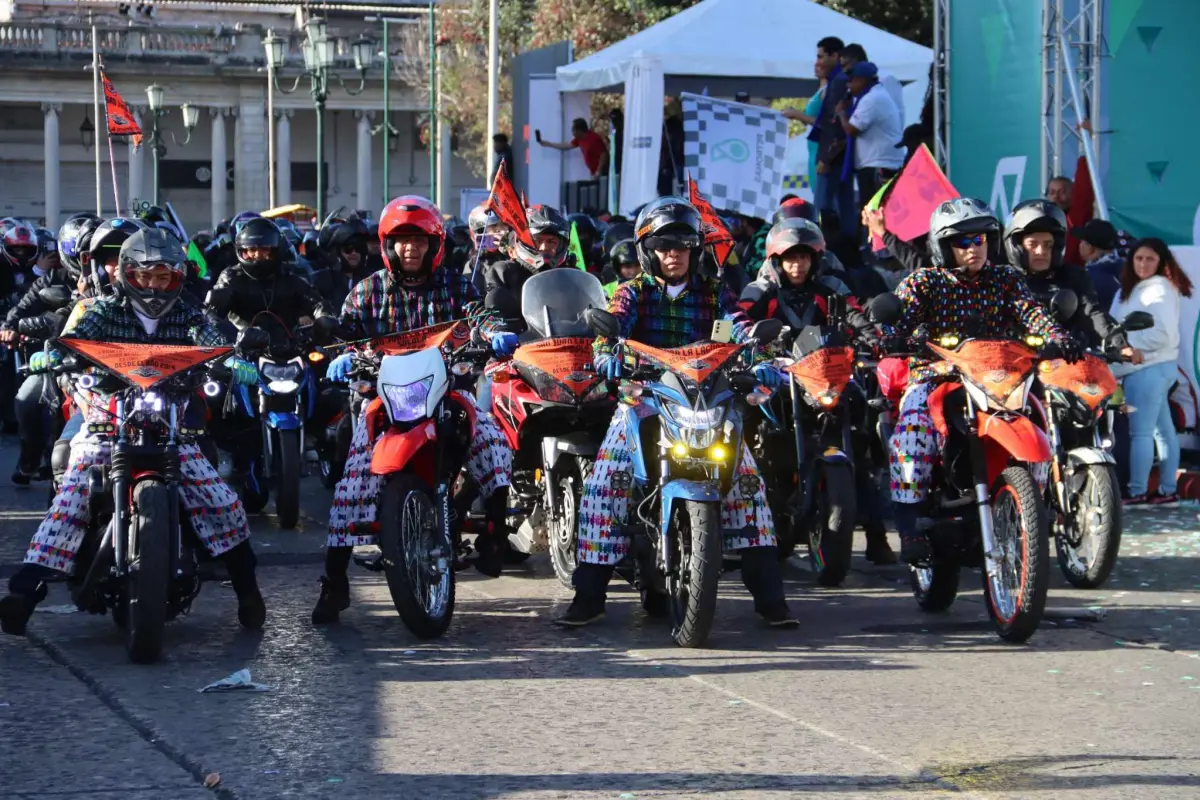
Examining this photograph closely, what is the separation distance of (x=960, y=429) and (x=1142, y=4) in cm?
787

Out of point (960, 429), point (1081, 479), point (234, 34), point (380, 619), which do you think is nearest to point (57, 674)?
point (380, 619)

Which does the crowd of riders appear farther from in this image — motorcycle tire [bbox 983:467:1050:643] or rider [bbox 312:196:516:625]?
motorcycle tire [bbox 983:467:1050:643]

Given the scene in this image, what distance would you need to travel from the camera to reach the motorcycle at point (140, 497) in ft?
24.6

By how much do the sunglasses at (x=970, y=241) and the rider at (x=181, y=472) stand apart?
3.24 m

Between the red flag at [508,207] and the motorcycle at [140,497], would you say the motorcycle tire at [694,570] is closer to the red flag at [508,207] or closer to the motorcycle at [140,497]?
the motorcycle at [140,497]

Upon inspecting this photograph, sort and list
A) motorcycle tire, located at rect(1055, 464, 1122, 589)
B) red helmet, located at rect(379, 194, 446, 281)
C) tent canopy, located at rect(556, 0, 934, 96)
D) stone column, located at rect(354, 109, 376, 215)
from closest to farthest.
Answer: red helmet, located at rect(379, 194, 446, 281), motorcycle tire, located at rect(1055, 464, 1122, 589), tent canopy, located at rect(556, 0, 934, 96), stone column, located at rect(354, 109, 376, 215)

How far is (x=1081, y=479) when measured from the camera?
9742 millimetres

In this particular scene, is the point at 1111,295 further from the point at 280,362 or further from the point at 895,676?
the point at 895,676

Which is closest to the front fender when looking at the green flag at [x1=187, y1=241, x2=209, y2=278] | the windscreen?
the windscreen

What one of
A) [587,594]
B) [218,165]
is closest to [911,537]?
[587,594]

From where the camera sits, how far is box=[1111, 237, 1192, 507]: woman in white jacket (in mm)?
12633

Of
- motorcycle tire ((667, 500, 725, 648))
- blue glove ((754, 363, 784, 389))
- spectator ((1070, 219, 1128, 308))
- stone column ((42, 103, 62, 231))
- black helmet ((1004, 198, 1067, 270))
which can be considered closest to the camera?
motorcycle tire ((667, 500, 725, 648))

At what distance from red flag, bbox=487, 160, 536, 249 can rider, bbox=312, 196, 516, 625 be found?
307 centimetres

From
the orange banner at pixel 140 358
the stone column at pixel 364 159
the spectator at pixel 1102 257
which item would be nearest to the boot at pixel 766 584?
the orange banner at pixel 140 358
